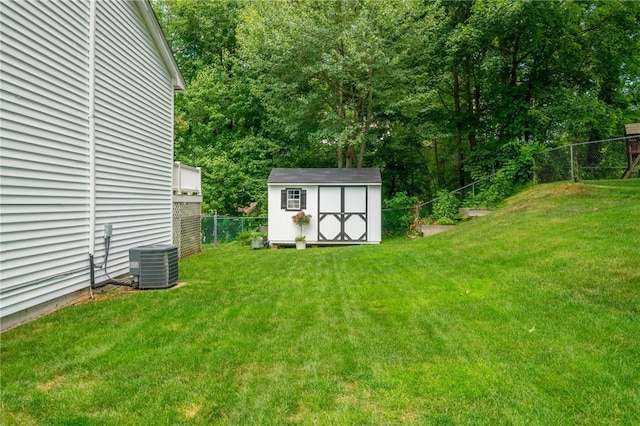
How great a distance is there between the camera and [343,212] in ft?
46.7

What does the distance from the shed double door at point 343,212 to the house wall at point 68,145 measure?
7.15 metres

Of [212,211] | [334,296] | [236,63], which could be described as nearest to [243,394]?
[334,296]

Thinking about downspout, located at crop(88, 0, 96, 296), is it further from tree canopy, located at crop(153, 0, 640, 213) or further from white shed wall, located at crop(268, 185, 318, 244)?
tree canopy, located at crop(153, 0, 640, 213)

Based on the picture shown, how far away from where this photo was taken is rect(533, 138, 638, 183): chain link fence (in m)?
11.7

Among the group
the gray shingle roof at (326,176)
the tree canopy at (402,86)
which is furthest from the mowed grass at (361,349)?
the tree canopy at (402,86)

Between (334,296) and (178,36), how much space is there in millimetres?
22325

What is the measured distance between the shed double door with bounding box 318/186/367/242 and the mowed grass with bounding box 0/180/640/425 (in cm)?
716

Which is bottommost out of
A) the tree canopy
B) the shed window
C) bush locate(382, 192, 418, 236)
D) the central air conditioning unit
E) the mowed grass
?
the mowed grass

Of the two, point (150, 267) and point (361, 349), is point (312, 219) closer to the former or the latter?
point (150, 267)

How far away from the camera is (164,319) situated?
4621 millimetres

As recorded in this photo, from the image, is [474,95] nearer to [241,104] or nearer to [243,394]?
[241,104]

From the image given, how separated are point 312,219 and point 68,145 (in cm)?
955

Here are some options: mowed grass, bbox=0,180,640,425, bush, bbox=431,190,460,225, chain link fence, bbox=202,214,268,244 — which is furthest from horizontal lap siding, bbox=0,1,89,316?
bush, bbox=431,190,460,225

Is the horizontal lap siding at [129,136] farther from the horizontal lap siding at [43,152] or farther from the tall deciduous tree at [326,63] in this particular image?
the tall deciduous tree at [326,63]
